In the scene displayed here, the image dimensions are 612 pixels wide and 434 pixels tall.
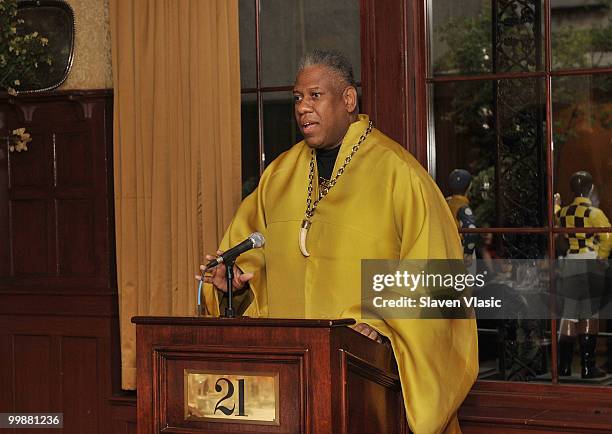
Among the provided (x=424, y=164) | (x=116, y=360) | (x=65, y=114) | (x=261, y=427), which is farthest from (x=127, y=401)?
(x=261, y=427)

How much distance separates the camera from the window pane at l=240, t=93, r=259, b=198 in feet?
14.5

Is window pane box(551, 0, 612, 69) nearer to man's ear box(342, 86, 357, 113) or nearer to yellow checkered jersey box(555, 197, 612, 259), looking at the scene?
yellow checkered jersey box(555, 197, 612, 259)

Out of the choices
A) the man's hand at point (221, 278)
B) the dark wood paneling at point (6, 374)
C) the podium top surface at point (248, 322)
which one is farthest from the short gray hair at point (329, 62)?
the dark wood paneling at point (6, 374)

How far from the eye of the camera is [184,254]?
425 centimetres

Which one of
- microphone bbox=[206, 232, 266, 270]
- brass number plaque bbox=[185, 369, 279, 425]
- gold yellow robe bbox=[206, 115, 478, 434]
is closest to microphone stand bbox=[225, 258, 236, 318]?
microphone bbox=[206, 232, 266, 270]

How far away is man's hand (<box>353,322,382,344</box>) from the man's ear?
694 millimetres

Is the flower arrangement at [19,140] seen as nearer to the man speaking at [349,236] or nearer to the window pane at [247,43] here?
the window pane at [247,43]

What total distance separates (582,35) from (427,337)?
143cm

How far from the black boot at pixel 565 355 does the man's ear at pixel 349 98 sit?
1265mm

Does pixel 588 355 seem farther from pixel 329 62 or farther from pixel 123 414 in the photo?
pixel 123 414

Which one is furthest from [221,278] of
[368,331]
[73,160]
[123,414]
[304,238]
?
[73,160]

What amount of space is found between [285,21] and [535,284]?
144cm

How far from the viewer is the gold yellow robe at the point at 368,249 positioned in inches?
121

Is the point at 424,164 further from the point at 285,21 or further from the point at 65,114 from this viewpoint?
the point at 65,114
